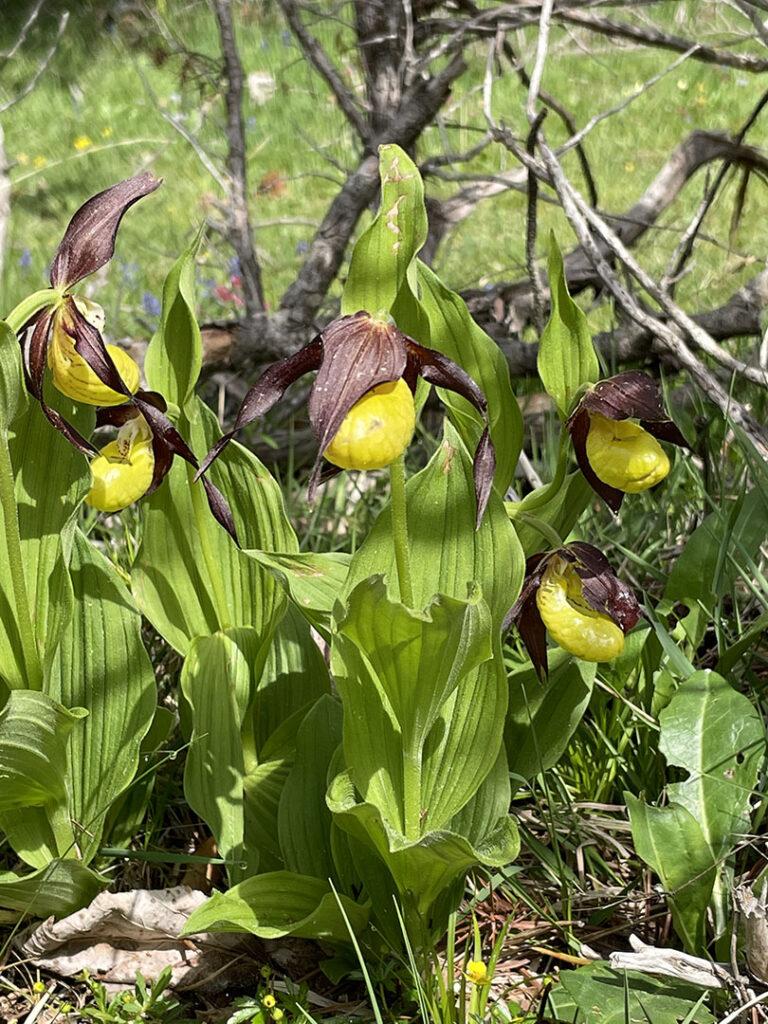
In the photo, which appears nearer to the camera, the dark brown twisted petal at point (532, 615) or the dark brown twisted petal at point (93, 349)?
the dark brown twisted petal at point (93, 349)

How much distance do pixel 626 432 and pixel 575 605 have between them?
0.68 feet

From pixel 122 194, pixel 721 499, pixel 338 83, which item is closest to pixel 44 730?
pixel 122 194

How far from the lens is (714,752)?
1.22 meters

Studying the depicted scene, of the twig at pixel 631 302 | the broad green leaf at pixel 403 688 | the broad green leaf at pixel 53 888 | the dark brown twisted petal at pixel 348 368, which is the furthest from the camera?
the twig at pixel 631 302

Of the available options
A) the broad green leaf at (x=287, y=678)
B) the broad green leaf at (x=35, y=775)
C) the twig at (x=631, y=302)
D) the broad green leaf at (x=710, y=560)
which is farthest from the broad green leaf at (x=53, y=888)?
the twig at (x=631, y=302)

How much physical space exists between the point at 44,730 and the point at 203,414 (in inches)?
17.6

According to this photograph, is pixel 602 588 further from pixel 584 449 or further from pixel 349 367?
pixel 349 367

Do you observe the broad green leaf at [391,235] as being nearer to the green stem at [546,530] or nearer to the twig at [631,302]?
the green stem at [546,530]

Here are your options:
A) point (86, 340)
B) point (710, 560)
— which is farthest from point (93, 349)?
point (710, 560)

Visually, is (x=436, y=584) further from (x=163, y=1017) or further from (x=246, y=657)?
(x=163, y=1017)

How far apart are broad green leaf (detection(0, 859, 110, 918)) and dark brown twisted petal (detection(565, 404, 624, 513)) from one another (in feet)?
2.53

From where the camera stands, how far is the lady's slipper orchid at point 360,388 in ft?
2.79

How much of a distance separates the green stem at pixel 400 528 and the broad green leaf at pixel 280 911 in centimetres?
36

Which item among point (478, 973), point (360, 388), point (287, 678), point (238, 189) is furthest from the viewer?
point (238, 189)
